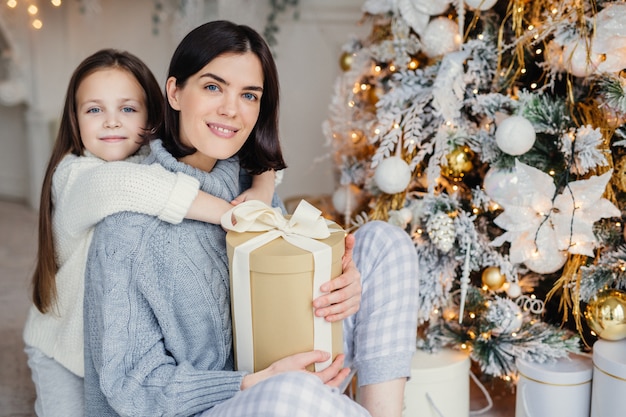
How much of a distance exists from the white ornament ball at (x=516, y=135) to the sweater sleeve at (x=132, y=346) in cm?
76

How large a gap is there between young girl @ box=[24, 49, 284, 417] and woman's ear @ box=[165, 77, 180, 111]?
148mm

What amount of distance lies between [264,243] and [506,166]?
68cm

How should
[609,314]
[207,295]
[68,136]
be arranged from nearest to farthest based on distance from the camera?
1. [207,295]
2. [609,314]
3. [68,136]

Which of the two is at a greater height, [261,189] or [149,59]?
[149,59]

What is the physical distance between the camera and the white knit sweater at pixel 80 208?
113 cm

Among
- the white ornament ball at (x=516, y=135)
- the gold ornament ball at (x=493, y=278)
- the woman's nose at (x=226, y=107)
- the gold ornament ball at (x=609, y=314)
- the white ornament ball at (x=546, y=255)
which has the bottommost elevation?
the gold ornament ball at (x=609, y=314)

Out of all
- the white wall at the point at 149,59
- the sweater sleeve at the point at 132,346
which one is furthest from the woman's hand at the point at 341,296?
the white wall at the point at 149,59

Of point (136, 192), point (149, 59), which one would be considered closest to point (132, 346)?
point (136, 192)

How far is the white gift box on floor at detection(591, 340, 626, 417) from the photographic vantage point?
134 centimetres

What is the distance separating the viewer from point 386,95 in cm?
159

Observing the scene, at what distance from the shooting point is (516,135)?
4.58 ft

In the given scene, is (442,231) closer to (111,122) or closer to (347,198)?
(347,198)

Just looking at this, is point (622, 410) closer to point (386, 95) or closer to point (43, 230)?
point (386, 95)

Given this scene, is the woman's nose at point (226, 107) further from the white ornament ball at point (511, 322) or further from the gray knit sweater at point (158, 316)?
the white ornament ball at point (511, 322)
